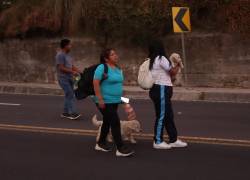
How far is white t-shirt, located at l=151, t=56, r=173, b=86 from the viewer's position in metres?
7.94

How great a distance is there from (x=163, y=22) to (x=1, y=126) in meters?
9.39

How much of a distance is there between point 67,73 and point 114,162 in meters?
4.11

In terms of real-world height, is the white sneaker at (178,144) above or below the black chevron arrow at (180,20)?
below

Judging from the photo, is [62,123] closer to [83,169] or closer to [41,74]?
[83,169]

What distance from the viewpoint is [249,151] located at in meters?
7.97

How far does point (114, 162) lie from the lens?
7496 mm

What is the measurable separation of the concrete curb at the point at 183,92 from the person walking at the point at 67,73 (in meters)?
4.97

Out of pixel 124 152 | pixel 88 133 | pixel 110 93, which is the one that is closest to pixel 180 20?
pixel 88 133

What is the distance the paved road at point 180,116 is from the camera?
984cm

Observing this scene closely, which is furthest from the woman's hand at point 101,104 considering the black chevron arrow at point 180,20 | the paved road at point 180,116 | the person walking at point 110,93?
Answer: the black chevron arrow at point 180,20

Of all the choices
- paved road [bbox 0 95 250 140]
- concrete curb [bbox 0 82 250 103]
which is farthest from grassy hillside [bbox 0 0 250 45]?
paved road [bbox 0 95 250 140]

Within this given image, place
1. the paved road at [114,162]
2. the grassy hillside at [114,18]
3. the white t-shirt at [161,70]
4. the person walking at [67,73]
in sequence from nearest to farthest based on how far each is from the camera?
the paved road at [114,162]
the white t-shirt at [161,70]
the person walking at [67,73]
the grassy hillside at [114,18]

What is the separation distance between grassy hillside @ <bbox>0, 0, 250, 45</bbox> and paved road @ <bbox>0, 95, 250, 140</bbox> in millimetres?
4178

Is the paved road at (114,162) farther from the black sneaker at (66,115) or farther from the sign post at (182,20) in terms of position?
the sign post at (182,20)
